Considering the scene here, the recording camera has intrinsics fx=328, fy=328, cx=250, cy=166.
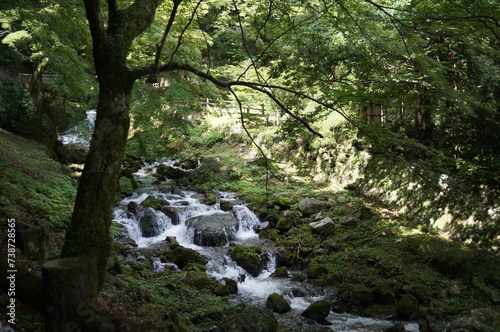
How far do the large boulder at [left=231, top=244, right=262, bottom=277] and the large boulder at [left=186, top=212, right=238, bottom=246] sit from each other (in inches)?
41.4

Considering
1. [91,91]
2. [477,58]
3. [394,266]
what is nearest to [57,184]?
[91,91]

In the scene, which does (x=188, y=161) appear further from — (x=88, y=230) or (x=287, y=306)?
(x=88, y=230)

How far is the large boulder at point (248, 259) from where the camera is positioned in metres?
9.00

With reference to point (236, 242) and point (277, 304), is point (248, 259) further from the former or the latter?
point (277, 304)

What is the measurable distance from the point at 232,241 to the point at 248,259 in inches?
70.8

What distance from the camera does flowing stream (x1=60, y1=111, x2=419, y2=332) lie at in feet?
22.1

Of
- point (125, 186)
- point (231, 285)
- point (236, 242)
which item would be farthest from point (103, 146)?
point (125, 186)

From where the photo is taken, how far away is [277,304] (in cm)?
709

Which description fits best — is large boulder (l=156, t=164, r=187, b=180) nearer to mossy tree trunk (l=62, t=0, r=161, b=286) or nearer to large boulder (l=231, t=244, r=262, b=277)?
large boulder (l=231, t=244, r=262, b=277)

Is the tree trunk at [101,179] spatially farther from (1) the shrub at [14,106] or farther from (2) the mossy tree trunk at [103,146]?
(1) the shrub at [14,106]

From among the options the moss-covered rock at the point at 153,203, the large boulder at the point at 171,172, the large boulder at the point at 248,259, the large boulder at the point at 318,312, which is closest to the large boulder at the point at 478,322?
the large boulder at the point at 318,312

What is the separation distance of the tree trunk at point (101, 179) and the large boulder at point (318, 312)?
5032 millimetres

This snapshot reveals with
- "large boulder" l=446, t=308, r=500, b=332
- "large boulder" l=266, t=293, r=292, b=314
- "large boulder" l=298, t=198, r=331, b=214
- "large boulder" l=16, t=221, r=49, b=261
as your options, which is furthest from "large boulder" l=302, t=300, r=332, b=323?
"large boulder" l=298, t=198, r=331, b=214

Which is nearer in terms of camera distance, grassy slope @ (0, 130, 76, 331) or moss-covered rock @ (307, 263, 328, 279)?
grassy slope @ (0, 130, 76, 331)
